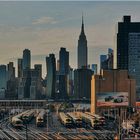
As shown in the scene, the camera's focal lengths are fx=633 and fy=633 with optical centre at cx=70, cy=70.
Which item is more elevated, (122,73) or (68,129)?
(122,73)

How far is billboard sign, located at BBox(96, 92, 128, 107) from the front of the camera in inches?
5910

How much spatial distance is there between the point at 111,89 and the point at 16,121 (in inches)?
2060

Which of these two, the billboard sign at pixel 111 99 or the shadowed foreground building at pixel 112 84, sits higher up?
the shadowed foreground building at pixel 112 84

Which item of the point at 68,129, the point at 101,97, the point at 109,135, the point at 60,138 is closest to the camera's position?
the point at 60,138

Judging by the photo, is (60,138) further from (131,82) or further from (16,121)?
(131,82)

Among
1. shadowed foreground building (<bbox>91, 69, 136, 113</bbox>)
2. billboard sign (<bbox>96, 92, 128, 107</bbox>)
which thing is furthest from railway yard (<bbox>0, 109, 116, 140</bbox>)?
shadowed foreground building (<bbox>91, 69, 136, 113</bbox>)

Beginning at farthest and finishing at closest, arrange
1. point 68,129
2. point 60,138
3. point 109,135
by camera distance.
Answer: point 68,129
point 109,135
point 60,138

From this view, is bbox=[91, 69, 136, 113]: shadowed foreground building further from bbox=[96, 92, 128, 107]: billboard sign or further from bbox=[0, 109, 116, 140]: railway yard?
bbox=[0, 109, 116, 140]: railway yard

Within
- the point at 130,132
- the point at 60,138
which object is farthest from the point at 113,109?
the point at 60,138

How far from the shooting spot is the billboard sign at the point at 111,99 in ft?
493

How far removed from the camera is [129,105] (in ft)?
497

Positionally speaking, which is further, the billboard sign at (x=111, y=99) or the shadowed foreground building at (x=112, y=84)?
the shadowed foreground building at (x=112, y=84)

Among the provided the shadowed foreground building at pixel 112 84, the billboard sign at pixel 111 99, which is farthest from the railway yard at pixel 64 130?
the shadowed foreground building at pixel 112 84

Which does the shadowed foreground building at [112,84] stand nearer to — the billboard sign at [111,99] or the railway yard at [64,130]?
the billboard sign at [111,99]
